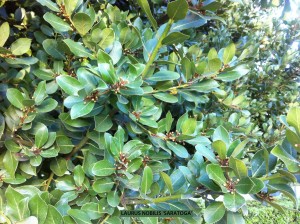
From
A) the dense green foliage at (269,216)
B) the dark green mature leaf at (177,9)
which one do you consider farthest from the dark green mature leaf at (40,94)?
the dense green foliage at (269,216)

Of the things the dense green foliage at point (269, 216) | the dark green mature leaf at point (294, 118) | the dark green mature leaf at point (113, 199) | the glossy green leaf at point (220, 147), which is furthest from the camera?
the dense green foliage at point (269, 216)

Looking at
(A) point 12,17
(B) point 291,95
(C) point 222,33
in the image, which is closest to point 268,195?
(A) point 12,17

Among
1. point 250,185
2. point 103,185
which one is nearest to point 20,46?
point 103,185

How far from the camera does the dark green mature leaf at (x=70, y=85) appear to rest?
76 centimetres

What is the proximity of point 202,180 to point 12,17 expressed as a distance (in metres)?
0.96

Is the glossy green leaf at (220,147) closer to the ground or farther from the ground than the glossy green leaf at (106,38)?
closer to the ground

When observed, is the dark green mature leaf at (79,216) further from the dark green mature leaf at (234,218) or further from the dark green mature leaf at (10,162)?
the dark green mature leaf at (234,218)

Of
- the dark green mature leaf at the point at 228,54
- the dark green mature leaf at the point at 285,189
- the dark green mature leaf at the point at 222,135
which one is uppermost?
the dark green mature leaf at the point at 228,54

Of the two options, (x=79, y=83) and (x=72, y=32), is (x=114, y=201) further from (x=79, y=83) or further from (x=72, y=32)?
(x=72, y=32)

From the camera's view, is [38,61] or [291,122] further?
[38,61]

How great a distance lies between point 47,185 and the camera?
0.94 meters

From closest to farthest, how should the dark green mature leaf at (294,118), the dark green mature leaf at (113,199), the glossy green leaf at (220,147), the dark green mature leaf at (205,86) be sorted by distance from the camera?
the dark green mature leaf at (294,118) < the glossy green leaf at (220,147) < the dark green mature leaf at (113,199) < the dark green mature leaf at (205,86)

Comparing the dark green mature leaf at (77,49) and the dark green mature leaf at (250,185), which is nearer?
the dark green mature leaf at (250,185)

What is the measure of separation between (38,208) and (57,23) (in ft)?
1.65
